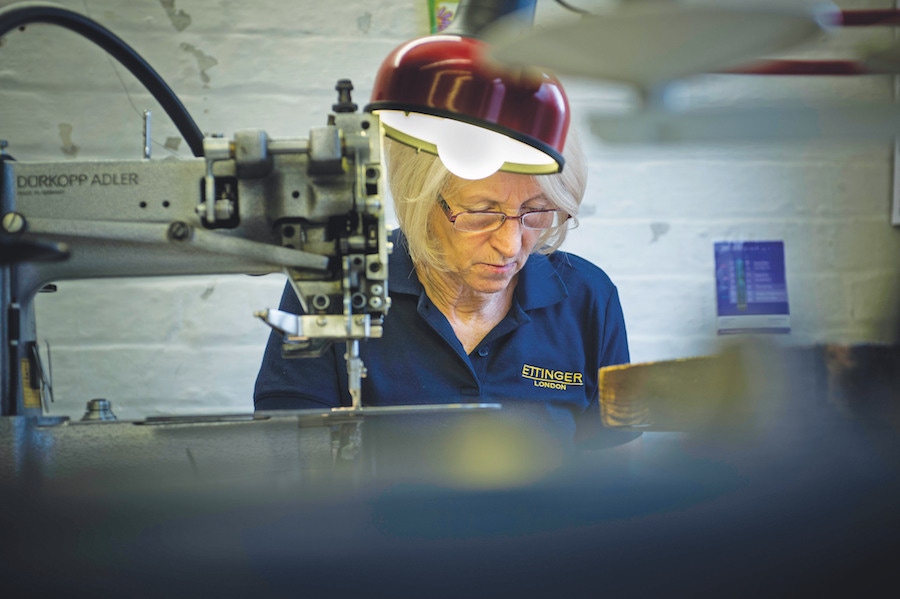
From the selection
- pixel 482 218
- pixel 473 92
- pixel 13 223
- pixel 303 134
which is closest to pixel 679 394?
pixel 473 92

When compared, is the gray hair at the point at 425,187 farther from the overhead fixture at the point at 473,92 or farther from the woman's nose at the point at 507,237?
the overhead fixture at the point at 473,92

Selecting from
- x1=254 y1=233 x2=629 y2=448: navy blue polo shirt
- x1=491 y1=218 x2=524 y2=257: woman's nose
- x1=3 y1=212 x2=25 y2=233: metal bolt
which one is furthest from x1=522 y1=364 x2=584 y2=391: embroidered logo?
x1=3 y1=212 x2=25 y2=233: metal bolt

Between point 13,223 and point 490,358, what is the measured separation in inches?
33.6

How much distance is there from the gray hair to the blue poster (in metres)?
1.09

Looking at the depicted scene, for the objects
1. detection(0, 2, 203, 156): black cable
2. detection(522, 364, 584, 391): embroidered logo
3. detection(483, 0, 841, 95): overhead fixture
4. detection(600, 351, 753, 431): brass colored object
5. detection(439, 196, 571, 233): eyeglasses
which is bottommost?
detection(522, 364, 584, 391): embroidered logo

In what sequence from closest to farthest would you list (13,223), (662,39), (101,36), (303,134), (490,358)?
(662,39), (13,223), (101,36), (490,358), (303,134)

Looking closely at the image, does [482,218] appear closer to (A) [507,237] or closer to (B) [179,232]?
(A) [507,237]

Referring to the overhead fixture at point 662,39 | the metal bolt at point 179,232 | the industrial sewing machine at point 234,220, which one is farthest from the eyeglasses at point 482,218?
the overhead fixture at point 662,39

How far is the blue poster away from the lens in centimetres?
259

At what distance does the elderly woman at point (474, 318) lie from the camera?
1561mm

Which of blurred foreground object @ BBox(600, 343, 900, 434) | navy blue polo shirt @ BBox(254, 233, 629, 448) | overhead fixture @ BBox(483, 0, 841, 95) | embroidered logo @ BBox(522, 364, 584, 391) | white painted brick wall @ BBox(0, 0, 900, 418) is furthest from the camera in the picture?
white painted brick wall @ BBox(0, 0, 900, 418)

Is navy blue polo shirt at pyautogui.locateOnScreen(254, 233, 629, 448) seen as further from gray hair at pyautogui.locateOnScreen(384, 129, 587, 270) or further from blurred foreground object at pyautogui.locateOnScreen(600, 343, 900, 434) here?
blurred foreground object at pyautogui.locateOnScreen(600, 343, 900, 434)

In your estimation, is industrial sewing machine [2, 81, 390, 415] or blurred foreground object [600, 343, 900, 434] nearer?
blurred foreground object [600, 343, 900, 434]

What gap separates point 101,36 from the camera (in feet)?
4.14
